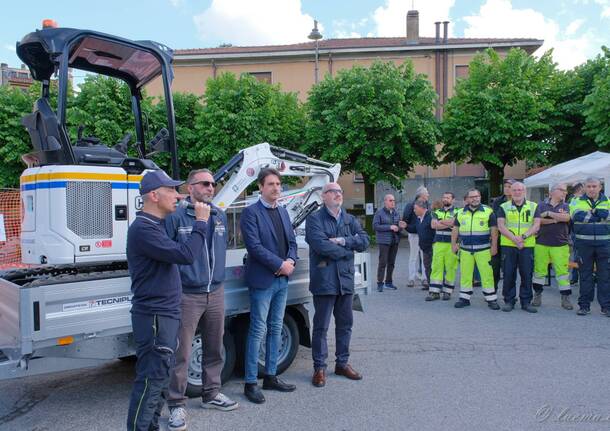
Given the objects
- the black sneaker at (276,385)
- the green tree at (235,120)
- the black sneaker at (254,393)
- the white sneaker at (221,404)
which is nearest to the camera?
the white sneaker at (221,404)

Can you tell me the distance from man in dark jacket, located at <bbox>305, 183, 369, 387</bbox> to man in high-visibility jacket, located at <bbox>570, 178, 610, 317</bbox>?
4493 mm

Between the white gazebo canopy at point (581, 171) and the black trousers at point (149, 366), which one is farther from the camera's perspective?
the white gazebo canopy at point (581, 171)

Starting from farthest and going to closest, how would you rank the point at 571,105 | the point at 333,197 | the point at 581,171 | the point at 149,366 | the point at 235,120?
the point at 235,120
the point at 571,105
the point at 581,171
the point at 333,197
the point at 149,366

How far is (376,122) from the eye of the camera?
18.3 m

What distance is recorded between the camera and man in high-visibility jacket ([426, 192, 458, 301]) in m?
8.90

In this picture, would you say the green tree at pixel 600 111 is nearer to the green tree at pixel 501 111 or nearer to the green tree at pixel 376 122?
the green tree at pixel 501 111

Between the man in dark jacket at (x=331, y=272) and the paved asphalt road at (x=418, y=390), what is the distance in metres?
0.28

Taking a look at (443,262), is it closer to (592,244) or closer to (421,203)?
(421,203)

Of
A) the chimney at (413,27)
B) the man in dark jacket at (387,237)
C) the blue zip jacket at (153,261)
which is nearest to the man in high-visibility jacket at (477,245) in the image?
the man in dark jacket at (387,237)

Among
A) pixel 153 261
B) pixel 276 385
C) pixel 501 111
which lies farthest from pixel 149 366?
pixel 501 111

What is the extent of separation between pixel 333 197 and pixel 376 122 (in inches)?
548

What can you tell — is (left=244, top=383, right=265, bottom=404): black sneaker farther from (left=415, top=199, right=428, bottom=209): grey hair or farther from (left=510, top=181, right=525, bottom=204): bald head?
(left=415, top=199, right=428, bottom=209): grey hair

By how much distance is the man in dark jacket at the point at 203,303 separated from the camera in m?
3.93

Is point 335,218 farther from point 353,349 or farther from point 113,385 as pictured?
point 113,385
